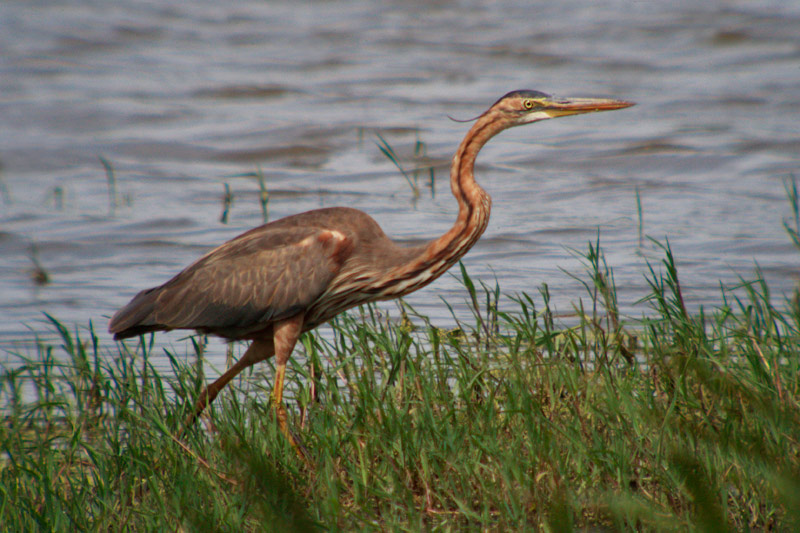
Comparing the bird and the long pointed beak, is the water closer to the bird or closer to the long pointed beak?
the bird

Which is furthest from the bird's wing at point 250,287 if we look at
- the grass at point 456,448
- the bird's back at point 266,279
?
the grass at point 456,448

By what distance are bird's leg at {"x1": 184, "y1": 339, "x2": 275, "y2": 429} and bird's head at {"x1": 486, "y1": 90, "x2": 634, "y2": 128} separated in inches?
63.1

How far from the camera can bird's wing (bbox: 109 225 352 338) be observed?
4.93 metres

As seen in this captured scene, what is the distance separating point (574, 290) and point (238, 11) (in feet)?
49.5

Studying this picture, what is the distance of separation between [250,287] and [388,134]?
7.89 meters

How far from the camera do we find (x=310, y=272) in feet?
16.2

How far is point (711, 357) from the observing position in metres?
4.17

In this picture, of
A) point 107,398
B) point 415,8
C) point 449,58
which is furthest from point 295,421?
point 415,8

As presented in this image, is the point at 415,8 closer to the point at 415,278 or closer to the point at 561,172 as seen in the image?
the point at 561,172

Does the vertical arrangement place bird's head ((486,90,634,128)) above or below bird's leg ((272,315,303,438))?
above

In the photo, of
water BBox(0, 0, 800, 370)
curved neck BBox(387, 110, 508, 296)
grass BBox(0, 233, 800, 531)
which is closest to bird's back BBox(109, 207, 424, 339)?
curved neck BBox(387, 110, 508, 296)

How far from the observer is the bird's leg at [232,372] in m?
4.41

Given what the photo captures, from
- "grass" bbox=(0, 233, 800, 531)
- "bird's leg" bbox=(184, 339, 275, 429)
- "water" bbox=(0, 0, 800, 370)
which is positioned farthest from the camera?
"water" bbox=(0, 0, 800, 370)

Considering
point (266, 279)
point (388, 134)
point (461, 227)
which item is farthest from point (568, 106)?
point (388, 134)
